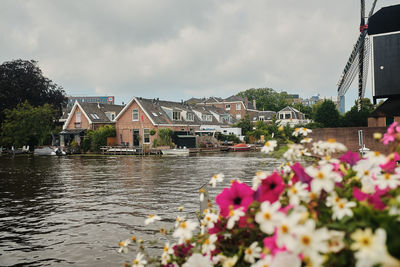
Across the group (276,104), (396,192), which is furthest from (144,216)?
(276,104)

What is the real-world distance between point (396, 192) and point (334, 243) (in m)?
0.59

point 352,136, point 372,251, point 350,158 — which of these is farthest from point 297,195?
point 352,136

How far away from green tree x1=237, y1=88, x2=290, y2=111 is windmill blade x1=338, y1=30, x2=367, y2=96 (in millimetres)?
64135

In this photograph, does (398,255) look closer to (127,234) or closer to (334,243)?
(334,243)

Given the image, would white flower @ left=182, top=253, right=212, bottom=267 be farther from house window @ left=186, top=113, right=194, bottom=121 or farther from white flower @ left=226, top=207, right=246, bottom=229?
house window @ left=186, top=113, right=194, bottom=121

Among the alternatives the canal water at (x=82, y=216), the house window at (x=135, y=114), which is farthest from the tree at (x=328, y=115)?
the canal water at (x=82, y=216)

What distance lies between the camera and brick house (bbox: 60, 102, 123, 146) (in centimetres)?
5044

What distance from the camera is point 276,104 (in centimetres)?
10406

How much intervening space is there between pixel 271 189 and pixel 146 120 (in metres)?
44.4

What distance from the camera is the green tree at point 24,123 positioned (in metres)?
43.5

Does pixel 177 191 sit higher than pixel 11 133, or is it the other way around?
pixel 11 133

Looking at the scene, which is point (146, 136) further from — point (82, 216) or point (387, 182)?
point (387, 182)

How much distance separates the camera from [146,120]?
4581cm

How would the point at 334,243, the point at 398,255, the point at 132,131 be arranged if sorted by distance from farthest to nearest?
the point at 132,131 → the point at 334,243 → the point at 398,255
